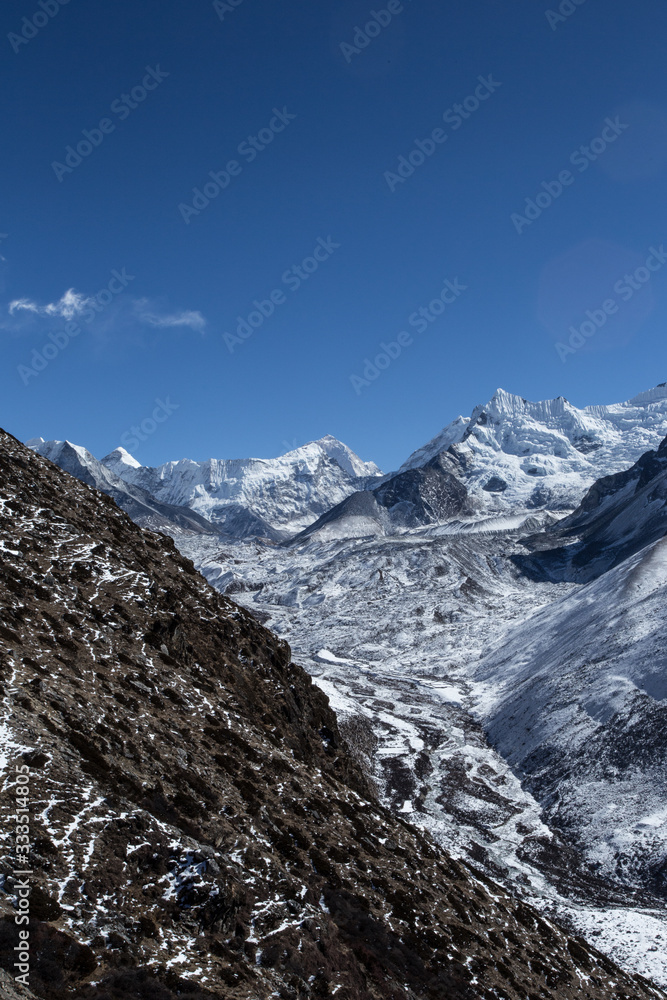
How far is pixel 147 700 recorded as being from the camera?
2661cm

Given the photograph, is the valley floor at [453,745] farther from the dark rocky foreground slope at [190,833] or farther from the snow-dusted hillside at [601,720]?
the dark rocky foreground slope at [190,833]

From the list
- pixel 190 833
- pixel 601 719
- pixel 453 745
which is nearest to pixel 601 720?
pixel 601 719

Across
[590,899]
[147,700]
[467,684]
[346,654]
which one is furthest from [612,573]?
[147,700]

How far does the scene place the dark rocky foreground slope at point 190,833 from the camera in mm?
15742

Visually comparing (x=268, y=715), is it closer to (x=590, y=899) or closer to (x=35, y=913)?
(x=35, y=913)

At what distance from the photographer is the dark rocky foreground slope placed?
1574 cm

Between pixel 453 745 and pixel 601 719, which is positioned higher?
pixel 453 745

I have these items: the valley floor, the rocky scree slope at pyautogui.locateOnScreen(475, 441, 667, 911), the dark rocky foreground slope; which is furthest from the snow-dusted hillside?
the dark rocky foreground slope

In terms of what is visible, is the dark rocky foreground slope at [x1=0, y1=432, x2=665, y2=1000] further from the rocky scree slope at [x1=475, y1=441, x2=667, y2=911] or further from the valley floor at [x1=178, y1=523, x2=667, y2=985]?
the rocky scree slope at [x1=475, y1=441, x2=667, y2=911]

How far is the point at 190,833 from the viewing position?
66.8 feet

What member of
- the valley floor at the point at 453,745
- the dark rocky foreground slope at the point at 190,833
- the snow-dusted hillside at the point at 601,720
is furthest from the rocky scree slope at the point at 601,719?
the dark rocky foreground slope at the point at 190,833

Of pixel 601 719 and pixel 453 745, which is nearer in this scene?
pixel 601 719

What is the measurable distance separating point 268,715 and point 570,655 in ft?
Answer: 220

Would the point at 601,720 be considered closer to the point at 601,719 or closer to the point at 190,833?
the point at 601,719
